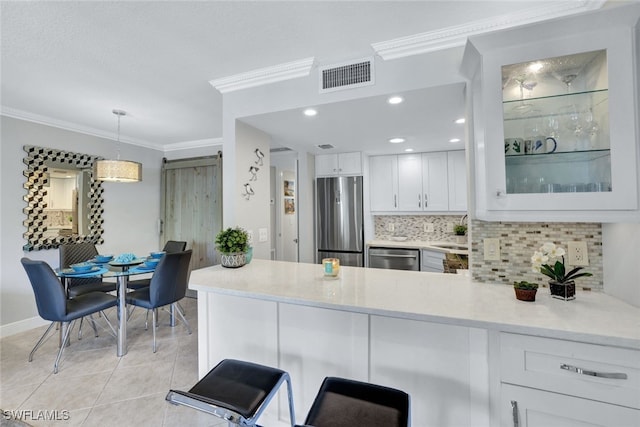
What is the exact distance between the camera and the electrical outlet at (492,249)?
170 cm

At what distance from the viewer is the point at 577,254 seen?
1538mm

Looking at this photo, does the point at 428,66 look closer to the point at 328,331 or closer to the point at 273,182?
the point at 328,331

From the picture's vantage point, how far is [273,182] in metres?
4.49

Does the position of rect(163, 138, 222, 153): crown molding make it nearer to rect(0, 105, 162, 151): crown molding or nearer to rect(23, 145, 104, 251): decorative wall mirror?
rect(0, 105, 162, 151): crown molding

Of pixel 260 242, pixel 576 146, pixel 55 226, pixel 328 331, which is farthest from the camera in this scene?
pixel 55 226

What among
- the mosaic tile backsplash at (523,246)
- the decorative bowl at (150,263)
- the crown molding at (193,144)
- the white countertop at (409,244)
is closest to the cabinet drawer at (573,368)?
the mosaic tile backsplash at (523,246)

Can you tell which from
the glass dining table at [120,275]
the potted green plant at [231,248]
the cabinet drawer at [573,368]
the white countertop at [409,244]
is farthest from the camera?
the white countertop at [409,244]

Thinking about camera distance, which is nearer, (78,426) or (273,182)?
(78,426)

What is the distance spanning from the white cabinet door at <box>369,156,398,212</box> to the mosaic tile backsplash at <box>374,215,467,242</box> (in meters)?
0.37

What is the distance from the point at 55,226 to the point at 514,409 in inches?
192

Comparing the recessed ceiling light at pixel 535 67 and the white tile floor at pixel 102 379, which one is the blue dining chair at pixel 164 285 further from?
the recessed ceiling light at pixel 535 67

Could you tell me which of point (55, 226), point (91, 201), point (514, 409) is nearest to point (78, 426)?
point (514, 409)

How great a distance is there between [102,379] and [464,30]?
380 cm

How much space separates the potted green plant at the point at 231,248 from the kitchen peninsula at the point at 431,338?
0.48 feet
